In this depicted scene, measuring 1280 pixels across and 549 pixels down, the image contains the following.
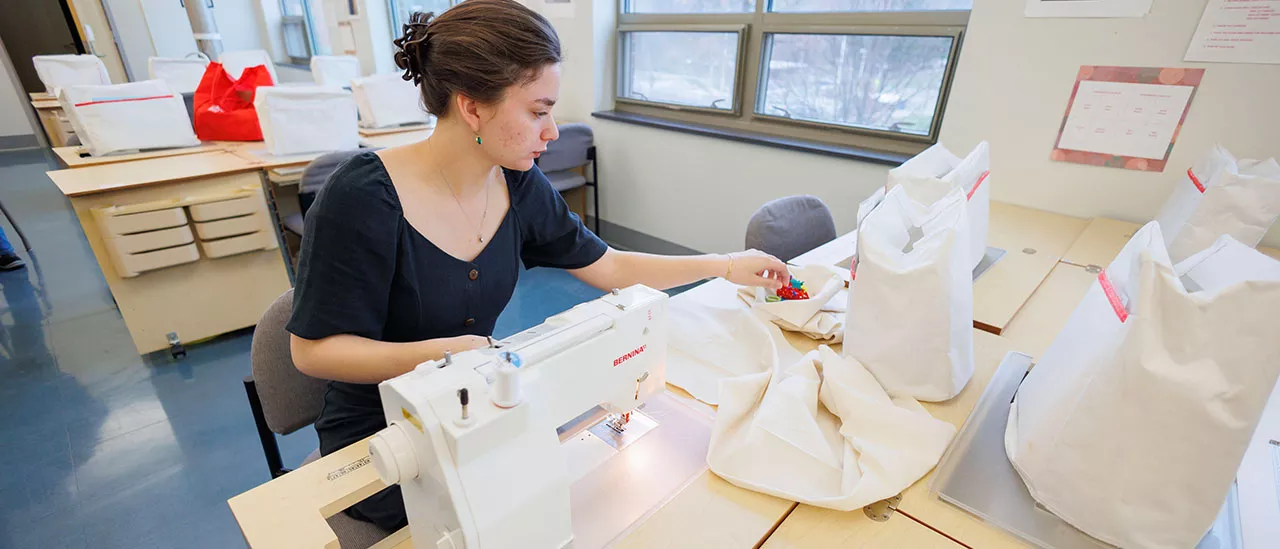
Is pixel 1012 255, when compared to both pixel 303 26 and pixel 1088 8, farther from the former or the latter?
pixel 303 26

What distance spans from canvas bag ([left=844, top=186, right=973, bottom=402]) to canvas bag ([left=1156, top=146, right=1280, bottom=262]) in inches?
34.7

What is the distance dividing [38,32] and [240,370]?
684 centimetres

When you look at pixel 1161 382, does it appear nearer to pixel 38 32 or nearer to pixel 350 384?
pixel 350 384

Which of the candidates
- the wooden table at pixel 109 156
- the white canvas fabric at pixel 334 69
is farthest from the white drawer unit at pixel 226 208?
the white canvas fabric at pixel 334 69

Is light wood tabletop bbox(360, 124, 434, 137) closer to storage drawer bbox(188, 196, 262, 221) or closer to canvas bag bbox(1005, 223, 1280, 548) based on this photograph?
storage drawer bbox(188, 196, 262, 221)

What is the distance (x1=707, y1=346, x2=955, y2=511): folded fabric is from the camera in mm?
753

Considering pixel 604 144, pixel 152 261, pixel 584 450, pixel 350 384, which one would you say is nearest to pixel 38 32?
pixel 152 261

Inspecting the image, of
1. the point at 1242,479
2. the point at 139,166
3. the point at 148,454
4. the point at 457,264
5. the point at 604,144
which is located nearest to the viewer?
the point at 1242,479

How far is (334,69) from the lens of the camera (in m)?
3.92

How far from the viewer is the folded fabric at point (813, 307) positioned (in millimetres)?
1172

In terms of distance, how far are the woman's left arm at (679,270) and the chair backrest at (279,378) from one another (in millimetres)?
614

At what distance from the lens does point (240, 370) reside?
2.27m

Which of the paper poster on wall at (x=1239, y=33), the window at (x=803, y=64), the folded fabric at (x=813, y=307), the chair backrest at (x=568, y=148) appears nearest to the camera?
the folded fabric at (x=813, y=307)

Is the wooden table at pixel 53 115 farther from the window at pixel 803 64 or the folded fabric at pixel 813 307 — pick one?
the folded fabric at pixel 813 307
